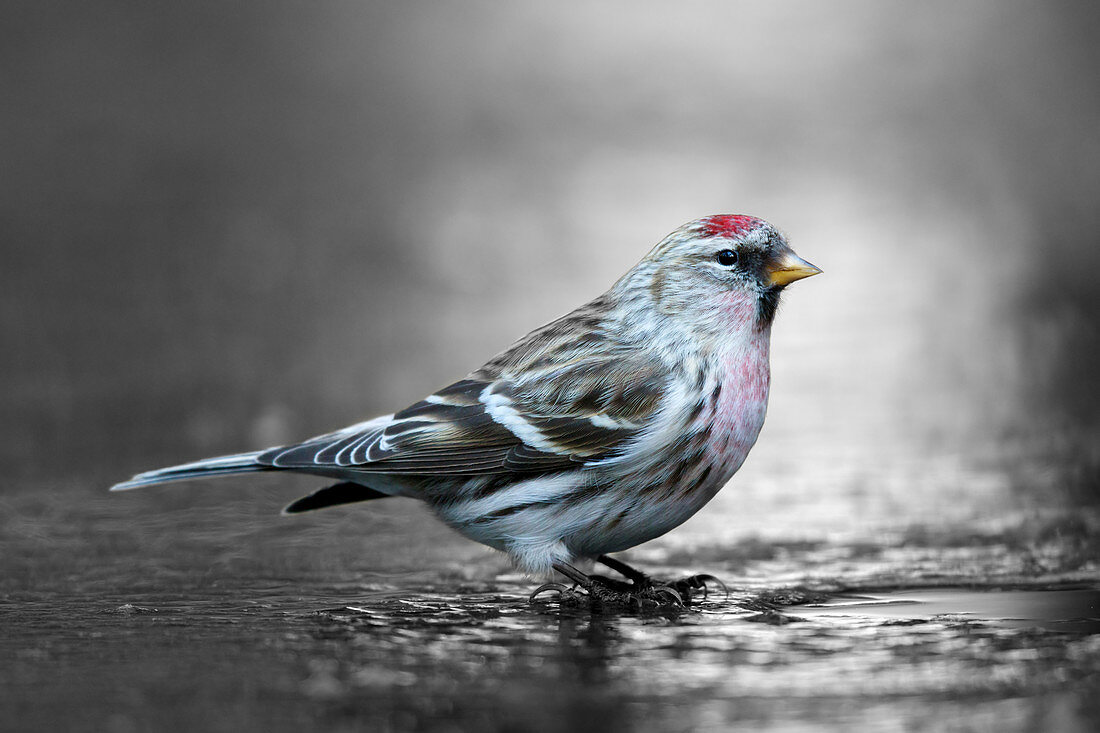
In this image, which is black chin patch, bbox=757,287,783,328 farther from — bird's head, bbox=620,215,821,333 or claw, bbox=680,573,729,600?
claw, bbox=680,573,729,600

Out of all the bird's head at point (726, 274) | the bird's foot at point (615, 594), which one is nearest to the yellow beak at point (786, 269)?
the bird's head at point (726, 274)

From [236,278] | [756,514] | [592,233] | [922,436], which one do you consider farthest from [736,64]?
[756,514]

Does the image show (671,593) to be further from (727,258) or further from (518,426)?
(727,258)

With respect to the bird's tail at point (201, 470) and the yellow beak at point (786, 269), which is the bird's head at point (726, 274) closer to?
the yellow beak at point (786, 269)

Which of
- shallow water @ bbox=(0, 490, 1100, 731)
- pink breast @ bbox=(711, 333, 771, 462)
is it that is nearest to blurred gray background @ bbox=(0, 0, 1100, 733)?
shallow water @ bbox=(0, 490, 1100, 731)

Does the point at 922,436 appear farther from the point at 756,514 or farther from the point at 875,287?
the point at 875,287

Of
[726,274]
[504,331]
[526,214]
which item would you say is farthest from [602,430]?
[526,214]
